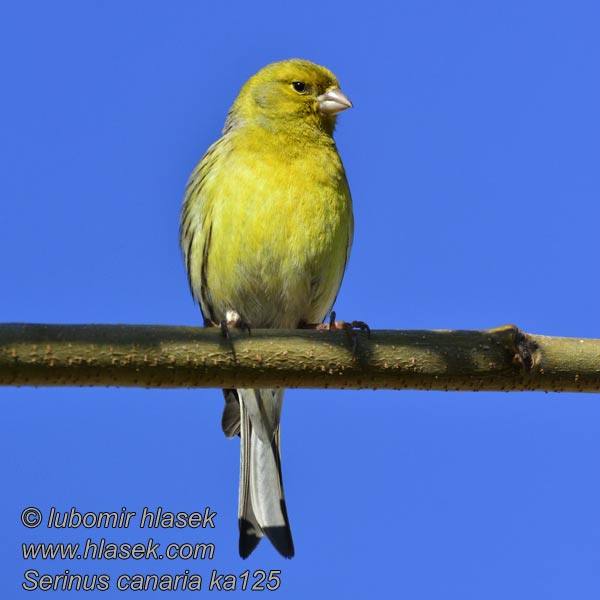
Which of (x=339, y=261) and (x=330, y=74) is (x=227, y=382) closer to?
(x=339, y=261)

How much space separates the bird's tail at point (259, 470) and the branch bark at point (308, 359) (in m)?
1.77

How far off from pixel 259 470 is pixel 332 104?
7.55 ft

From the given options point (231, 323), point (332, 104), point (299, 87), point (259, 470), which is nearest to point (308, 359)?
point (231, 323)

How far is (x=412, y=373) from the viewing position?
3.17 m

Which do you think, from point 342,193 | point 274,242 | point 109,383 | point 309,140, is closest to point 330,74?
point 309,140

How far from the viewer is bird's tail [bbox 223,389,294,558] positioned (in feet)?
15.5

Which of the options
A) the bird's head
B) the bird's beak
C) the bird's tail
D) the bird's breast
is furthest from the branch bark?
the bird's beak

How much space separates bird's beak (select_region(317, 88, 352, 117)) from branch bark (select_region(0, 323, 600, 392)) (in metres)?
2.58

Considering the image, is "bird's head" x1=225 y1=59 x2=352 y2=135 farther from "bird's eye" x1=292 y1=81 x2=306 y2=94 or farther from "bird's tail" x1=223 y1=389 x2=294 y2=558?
"bird's tail" x1=223 y1=389 x2=294 y2=558

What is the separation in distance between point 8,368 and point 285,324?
253cm

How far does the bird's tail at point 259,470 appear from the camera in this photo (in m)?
4.72

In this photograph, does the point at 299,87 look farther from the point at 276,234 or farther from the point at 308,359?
the point at 308,359

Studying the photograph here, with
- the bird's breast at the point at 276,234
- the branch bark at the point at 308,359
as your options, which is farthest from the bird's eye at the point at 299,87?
the branch bark at the point at 308,359

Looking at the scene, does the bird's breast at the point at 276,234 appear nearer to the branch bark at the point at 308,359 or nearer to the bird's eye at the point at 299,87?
the bird's eye at the point at 299,87
